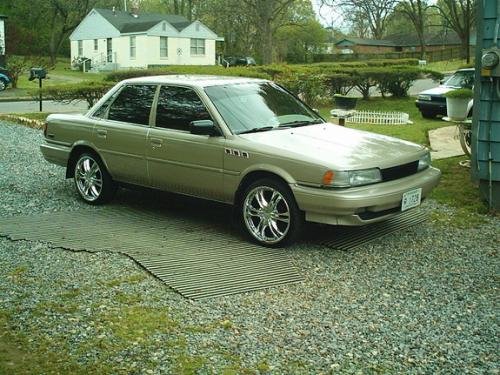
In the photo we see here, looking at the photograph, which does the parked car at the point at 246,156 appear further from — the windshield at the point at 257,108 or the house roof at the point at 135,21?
the house roof at the point at 135,21

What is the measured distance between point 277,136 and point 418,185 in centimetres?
143

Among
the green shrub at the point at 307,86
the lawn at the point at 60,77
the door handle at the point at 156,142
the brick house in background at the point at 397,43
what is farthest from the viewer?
the brick house in background at the point at 397,43

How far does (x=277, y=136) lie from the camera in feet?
20.3

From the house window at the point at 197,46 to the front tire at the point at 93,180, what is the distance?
4557cm

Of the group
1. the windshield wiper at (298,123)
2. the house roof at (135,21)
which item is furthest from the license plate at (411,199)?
→ the house roof at (135,21)

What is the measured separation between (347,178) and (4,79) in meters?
28.2

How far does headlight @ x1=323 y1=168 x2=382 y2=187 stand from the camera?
5473mm

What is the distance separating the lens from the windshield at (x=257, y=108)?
6379 millimetres

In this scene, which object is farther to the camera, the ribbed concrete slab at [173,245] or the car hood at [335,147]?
the car hood at [335,147]

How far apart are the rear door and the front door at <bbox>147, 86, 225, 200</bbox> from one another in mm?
152

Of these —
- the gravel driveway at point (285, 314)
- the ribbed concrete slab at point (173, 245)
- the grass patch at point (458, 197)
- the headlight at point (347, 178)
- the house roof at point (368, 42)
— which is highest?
the house roof at point (368, 42)

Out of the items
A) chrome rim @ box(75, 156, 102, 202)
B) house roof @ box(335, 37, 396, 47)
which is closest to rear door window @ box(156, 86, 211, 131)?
chrome rim @ box(75, 156, 102, 202)

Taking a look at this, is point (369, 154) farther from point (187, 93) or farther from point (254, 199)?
point (187, 93)

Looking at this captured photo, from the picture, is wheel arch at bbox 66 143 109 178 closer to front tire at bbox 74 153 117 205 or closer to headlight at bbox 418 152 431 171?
front tire at bbox 74 153 117 205
